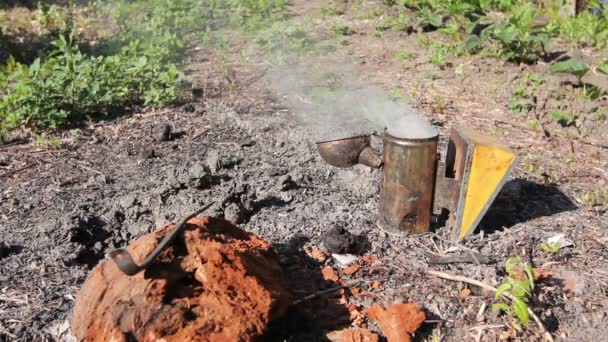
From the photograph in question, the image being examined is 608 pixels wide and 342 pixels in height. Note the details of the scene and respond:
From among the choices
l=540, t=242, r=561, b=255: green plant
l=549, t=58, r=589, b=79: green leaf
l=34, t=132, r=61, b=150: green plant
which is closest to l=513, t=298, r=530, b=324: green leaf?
l=540, t=242, r=561, b=255: green plant

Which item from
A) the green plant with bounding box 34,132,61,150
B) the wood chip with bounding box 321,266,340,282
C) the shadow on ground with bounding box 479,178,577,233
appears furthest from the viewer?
the green plant with bounding box 34,132,61,150

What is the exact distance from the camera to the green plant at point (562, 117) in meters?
4.55

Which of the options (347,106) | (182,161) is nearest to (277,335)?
(182,161)

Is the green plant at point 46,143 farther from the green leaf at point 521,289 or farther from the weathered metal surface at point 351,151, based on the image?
the green leaf at point 521,289

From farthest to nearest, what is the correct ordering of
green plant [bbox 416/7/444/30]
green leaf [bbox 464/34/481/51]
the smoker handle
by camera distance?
green plant [bbox 416/7/444/30], green leaf [bbox 464/34/481/51], the smoker handle

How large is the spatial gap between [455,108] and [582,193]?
1.49 m

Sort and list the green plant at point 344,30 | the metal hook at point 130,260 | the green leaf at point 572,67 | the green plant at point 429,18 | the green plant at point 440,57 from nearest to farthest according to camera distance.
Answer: the metal hook at point 130,260
the green leaf at point 572,67
the green plant at point 440,57
the green plant at point 429,18
the green plant at point 344,30

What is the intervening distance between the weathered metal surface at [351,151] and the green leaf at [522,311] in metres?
1.02

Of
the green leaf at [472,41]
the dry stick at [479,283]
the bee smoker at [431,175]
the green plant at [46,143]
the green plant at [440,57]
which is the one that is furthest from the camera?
the green plant at [440,57]

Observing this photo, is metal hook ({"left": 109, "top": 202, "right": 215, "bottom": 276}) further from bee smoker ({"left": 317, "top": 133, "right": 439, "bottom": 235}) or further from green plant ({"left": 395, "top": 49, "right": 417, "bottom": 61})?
green plant ({"left": 395, "top": 49, "right": 417, "bottom": 61})

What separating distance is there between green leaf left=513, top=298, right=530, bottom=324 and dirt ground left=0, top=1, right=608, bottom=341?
0.13m

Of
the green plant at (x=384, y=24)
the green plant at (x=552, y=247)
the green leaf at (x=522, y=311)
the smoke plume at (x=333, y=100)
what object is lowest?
the smoke plume at (x=333, y=100)

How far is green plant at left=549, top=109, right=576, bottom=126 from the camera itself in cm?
455

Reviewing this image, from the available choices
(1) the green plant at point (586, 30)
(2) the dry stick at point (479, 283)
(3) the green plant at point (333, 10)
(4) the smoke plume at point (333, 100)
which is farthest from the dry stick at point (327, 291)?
(3) the green plant at point (333, 10)
